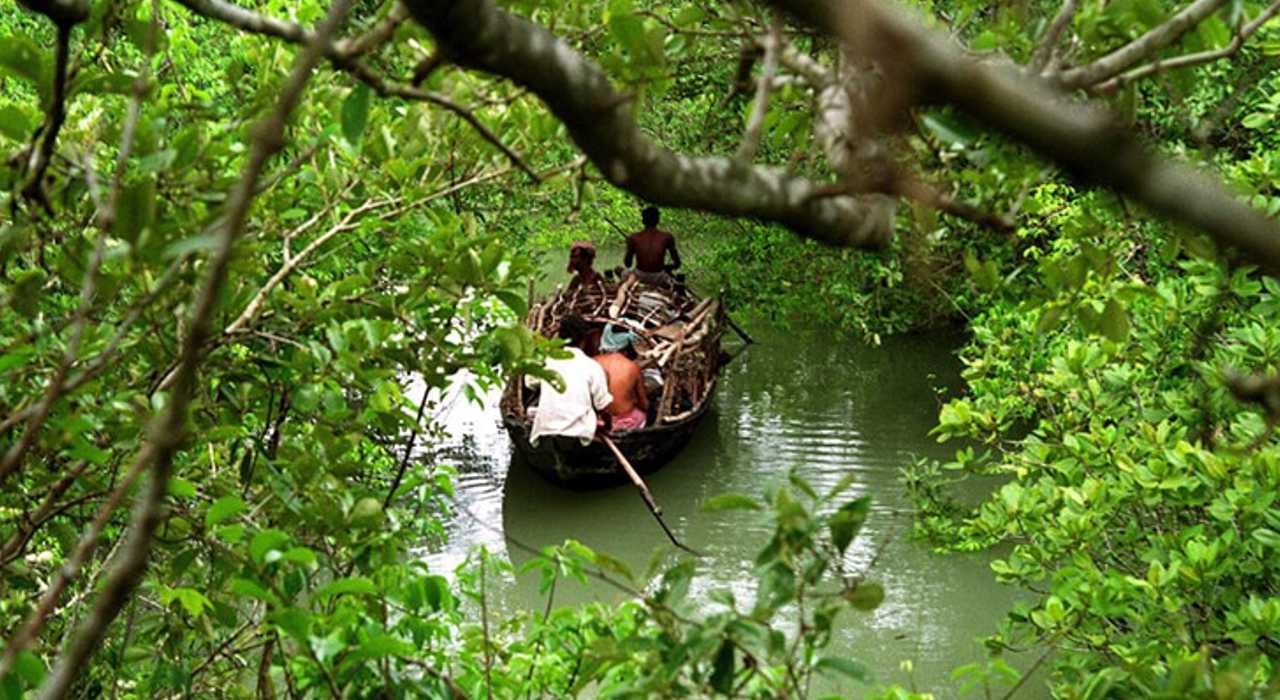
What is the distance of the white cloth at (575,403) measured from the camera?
774cm

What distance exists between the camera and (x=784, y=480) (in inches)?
359

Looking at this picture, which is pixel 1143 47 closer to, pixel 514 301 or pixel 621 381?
pixel 514 301

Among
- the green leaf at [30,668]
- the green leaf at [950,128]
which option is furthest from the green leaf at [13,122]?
the green leaf at [950,128]

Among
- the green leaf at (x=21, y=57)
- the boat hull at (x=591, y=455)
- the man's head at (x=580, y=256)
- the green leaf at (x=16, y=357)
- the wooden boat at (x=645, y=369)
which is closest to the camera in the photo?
the green leaf at (x=21, y=57)

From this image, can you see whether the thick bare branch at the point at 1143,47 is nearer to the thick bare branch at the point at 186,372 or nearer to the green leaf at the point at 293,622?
the thick bare branch at the point at 186,372

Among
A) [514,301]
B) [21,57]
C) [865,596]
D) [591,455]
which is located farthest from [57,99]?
[591,455]

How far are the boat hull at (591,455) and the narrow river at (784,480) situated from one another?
0.21 meters

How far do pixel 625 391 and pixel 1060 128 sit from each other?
7.87 m

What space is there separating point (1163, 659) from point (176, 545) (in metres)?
2.77

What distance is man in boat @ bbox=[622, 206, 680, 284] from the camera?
10242 mm

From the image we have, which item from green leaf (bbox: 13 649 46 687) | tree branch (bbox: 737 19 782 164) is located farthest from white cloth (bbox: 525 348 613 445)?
tree branch (bbox: 737 19 782 164)

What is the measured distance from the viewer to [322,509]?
7.17 ft

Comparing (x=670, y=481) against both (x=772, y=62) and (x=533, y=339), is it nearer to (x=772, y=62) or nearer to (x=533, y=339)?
(x=533, y=339)

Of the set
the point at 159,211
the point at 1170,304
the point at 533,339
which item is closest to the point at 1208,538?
the point at 1170,304
